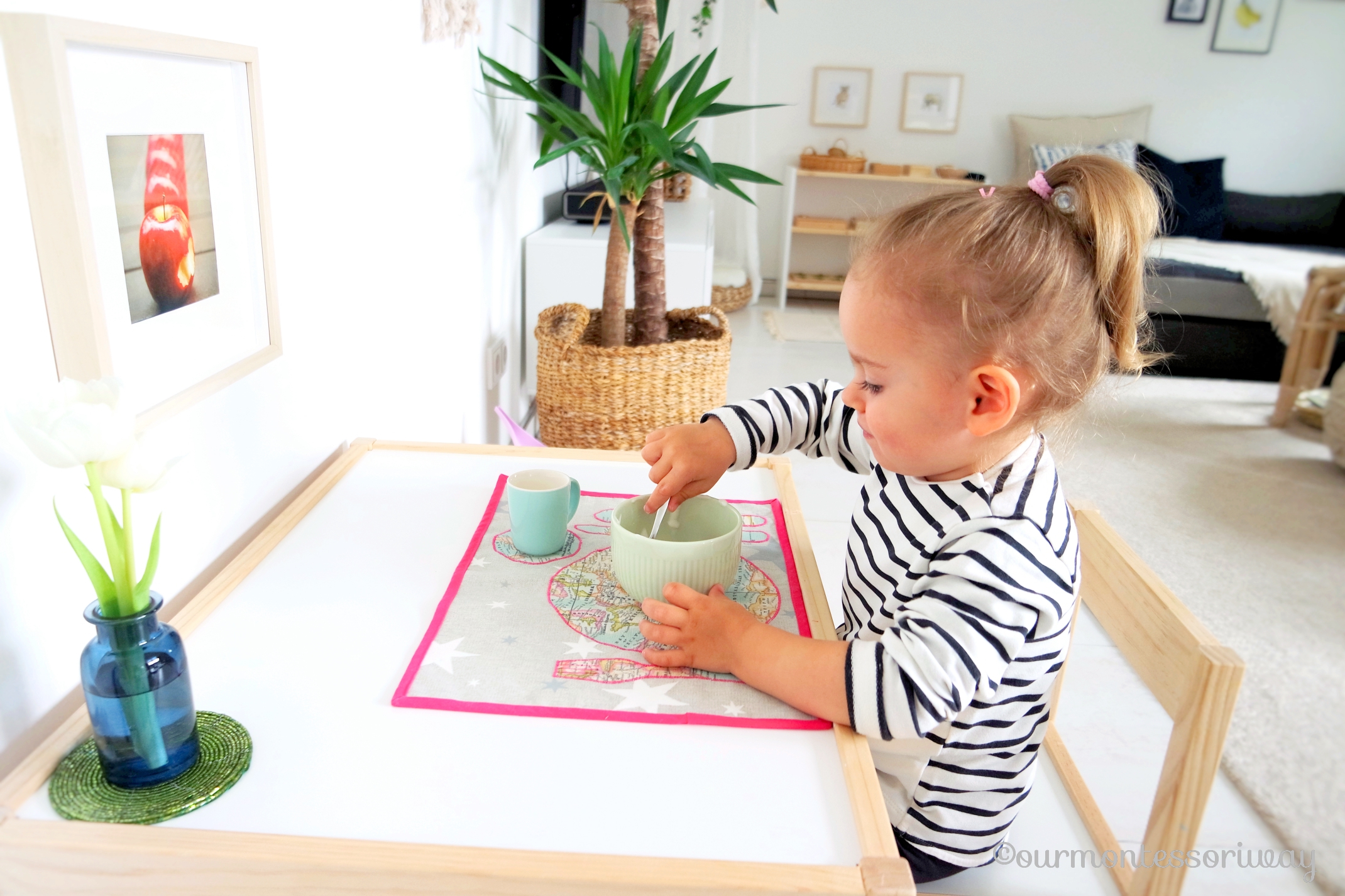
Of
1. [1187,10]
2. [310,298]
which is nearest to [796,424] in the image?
[310,298]

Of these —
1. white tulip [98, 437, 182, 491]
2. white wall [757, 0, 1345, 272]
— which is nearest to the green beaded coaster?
white tulip [98, 437, 182, 491]

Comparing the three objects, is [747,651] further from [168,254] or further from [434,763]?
[168,254]

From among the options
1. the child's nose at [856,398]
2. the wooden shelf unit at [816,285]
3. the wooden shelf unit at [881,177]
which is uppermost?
the wooden shelf unit at [881,177]

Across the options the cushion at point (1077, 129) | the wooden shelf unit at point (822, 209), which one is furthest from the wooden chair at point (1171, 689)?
the cushion at point (1077, 129)

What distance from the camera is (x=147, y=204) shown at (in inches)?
29.2

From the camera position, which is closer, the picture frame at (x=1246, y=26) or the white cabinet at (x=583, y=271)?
the white cabinet at (x=583, y=271)

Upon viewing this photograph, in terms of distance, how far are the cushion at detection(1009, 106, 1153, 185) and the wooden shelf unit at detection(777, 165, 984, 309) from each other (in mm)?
508

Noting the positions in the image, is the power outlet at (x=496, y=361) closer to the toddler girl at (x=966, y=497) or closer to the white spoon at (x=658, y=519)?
the white spoon at (x=658, y=519)

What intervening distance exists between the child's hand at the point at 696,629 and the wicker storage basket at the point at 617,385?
1371 millimetres

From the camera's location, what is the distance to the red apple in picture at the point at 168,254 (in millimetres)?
749

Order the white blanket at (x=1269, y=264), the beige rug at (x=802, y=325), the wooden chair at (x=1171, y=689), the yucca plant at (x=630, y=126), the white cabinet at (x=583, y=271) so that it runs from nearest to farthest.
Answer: the wooden chair at (x=1171, y=689)
the yucca plant at (x=630, y=126)
the white cabinet at (x=583, y=271)
the white blanket at (x=1269, y=264)
the beige rug at (x=802, y=325)

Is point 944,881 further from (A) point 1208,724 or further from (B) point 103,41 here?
(B) point 103,41

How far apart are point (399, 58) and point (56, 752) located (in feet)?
3.67

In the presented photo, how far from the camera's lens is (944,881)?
0.89m
